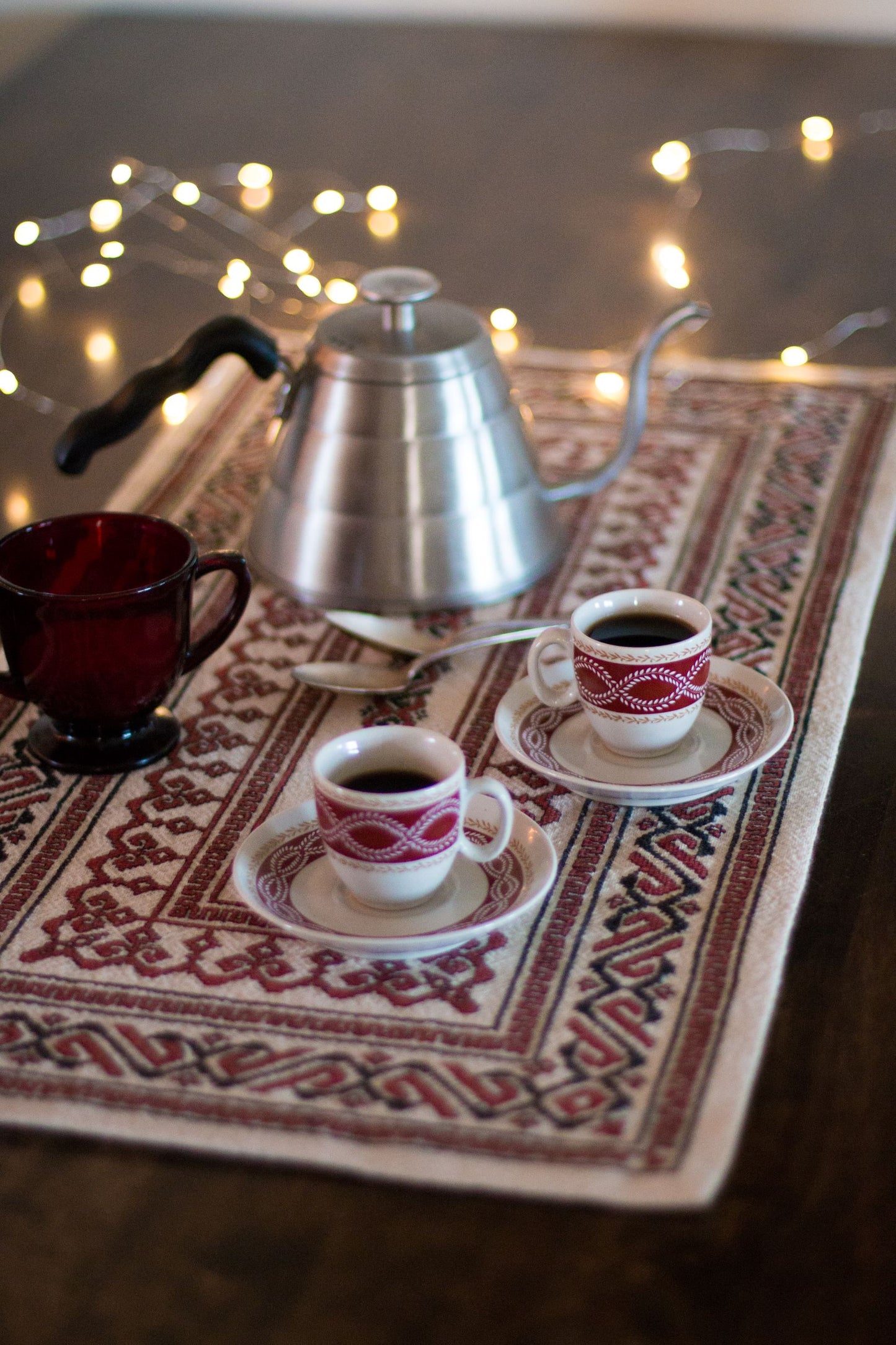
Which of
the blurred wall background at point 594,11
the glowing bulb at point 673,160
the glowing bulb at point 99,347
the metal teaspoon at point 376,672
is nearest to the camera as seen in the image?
the metal teaspoon at point 376,672

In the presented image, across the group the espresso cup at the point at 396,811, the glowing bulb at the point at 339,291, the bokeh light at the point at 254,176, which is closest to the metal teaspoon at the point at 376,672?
the espresso cup at the point at 396,811

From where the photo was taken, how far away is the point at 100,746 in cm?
81

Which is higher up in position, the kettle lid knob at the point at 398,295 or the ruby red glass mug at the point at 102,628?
the kettle lid knob at the point at 398,295

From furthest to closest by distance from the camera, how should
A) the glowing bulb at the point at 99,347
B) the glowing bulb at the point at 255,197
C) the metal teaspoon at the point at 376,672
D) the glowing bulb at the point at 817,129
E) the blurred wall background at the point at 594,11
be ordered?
the blurred wall background at the point at 594,11 → the glowing bulb at the point at 817,129 → the glowing bulb at the point at 255,197 → the glowing bulb at the point at 99,347 → the metal teaspoon at the point at 376,672

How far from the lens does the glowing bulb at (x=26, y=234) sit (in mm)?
1508

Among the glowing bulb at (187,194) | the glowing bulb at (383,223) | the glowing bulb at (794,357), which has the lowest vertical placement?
the glowing bulb at (794,357)

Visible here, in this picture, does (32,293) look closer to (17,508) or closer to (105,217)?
(105,217)

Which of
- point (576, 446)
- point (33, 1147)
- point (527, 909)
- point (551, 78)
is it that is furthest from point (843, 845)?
point (551, 78)

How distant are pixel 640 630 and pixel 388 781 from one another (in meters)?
0.18

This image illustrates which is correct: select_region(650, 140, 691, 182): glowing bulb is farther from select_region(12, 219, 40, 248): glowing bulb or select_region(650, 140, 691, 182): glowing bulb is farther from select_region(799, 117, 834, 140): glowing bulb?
select_region(12, 219, 40, 248): glowing bulb

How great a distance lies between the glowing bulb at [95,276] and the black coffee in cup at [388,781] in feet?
3.33

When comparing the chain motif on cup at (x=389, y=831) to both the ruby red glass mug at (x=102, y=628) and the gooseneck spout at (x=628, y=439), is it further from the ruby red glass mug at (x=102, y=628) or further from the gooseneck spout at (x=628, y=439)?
the gooseneck spout at (x=628, y=439)

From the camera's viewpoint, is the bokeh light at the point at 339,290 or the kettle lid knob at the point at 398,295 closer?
the kettle lid knob at the point at 398,295

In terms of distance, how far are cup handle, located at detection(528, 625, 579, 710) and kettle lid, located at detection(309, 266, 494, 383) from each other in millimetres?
222
